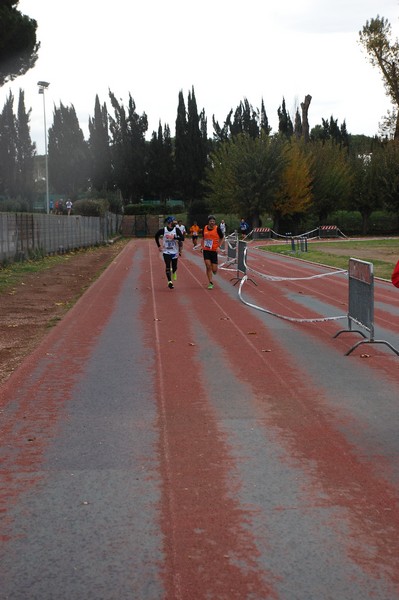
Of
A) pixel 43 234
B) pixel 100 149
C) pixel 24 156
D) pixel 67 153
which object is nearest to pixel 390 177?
pixel 43 234

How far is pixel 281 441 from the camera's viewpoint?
6316 millimetres

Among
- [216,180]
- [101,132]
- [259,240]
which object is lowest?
[259,240]

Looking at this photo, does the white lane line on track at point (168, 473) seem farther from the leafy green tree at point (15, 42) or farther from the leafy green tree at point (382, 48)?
the leafy green tree at point (382, 48)

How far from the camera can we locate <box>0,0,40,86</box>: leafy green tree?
35.0 metres

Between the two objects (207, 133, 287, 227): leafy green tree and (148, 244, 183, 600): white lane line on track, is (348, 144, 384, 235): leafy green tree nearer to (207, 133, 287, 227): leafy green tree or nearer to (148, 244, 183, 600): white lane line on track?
(207, 133, 287, 227): leafy green tree

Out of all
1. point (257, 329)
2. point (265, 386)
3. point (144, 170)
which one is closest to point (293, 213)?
point (144, 170)

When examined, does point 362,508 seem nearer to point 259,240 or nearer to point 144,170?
point 259,240

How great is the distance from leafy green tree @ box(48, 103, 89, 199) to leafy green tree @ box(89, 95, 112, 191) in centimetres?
114

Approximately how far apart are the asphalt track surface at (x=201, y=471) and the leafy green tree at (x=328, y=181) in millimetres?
62826

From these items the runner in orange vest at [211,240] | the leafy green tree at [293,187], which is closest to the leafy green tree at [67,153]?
the leafy green tree at [293,187]

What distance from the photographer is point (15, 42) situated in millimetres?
36594

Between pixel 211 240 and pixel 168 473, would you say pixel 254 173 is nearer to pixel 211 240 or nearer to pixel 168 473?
pixel 211 240

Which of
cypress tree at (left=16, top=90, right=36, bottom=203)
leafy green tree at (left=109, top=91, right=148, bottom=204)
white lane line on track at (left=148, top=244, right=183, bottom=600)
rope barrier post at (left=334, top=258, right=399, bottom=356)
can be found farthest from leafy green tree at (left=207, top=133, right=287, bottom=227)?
white lane line on track at (left=148, top=244, right=183, bottom=600)

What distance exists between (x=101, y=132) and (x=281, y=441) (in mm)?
93672
